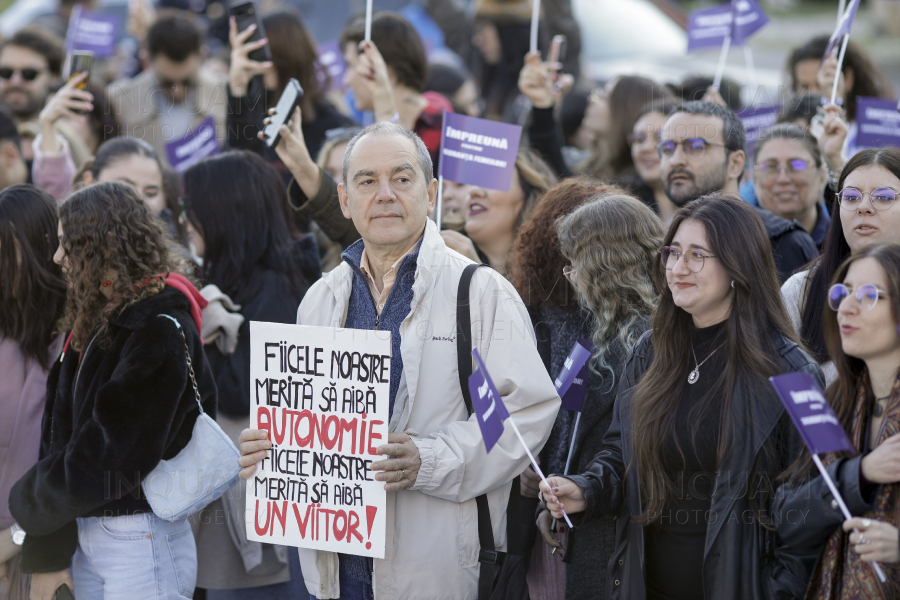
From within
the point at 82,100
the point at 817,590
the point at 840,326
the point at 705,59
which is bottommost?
the point at 817,590

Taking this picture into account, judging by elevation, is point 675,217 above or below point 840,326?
above

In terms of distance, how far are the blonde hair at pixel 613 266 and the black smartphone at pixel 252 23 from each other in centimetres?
278

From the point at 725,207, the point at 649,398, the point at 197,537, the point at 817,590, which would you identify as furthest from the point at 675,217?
the point at 197,537

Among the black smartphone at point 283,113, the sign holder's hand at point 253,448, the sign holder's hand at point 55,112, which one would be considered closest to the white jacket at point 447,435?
the sign holder's hand at point 253,448

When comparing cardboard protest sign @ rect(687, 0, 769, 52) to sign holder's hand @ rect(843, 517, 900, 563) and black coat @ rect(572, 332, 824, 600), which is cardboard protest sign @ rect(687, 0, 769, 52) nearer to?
black coat @ rect(572, 332, 824, 600)

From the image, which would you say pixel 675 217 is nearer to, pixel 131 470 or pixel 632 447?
pixel 632 447

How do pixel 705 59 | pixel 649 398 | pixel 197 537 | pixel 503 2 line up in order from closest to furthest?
pixel 649 398 → pixel 197 537 → pixel 503 2 → pixel 705 59

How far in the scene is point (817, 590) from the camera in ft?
9.22

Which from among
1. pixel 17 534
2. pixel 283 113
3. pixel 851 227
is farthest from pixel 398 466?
pixel 283 113

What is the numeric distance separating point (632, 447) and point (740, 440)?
1.33ft

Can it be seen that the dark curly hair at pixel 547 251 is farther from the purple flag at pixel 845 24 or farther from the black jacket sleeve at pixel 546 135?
the purple flag at pixel 845 24

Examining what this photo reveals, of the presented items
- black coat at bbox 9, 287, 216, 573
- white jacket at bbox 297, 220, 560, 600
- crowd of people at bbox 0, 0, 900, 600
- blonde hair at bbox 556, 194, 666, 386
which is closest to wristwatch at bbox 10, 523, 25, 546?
crowd of people at bbox 0, 0, 900, 600

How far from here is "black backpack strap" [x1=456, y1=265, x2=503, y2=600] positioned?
310 centimetres

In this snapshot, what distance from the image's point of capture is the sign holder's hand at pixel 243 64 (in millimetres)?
5617
